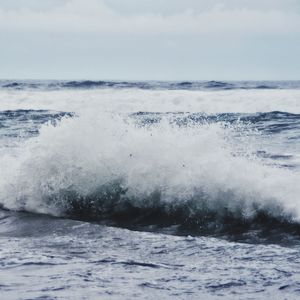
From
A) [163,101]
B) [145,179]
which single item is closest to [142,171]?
[145,179]

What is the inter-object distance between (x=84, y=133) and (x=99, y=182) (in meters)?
0.81

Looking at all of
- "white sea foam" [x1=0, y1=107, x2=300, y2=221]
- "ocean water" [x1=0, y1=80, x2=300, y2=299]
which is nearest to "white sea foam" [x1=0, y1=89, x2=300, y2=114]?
"ocean water" [x1=0, y1=80, x2=300, y2=299]

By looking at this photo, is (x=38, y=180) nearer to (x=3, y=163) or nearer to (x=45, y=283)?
(x=3, y=163)

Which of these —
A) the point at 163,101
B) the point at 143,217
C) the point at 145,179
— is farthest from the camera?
the point at 163,101

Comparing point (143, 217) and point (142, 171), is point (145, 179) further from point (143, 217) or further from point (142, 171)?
point (143, 217)

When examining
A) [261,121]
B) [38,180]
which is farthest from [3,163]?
[261,121]

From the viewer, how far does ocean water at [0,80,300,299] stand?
15.3 ft

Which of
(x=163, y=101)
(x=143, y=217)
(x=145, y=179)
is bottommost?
(x=143, y=217)

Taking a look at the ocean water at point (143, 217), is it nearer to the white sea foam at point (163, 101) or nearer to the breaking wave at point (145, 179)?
the breaking wave at point (145, 179)

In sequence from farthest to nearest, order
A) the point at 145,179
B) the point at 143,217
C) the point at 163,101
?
the point at 163,101 → the point at 145,179 → the point at 143,217

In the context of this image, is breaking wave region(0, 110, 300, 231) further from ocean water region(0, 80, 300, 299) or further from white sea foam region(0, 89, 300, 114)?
white sea foam region(0, 89, 300, 114)

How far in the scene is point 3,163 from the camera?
9.31 meters

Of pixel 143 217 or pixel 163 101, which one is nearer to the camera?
pixel 143 217

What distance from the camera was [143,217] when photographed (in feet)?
24.4
